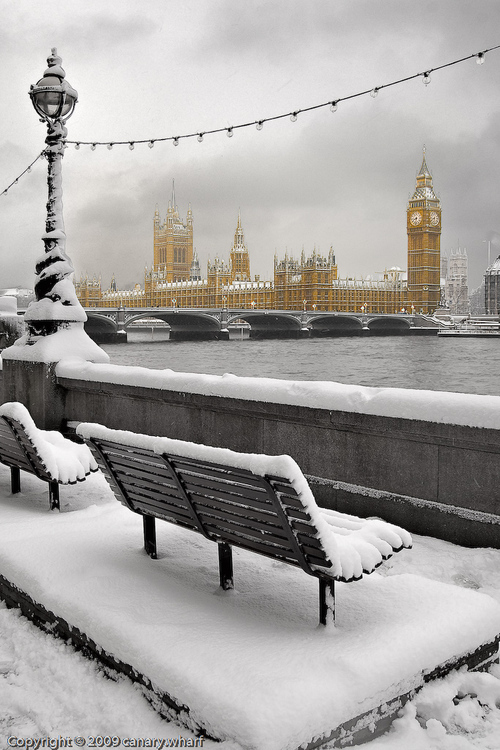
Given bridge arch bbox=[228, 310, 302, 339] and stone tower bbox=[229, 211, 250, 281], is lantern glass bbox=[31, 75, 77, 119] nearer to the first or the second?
bridge arch bbox=[228, 310, 302, 339]

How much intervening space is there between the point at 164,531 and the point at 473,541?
1646 millimetres

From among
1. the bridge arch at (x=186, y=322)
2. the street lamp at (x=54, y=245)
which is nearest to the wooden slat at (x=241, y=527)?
the street lamp at (x=54, y=245)

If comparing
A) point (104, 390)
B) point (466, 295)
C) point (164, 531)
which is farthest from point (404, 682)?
point (466, 295)

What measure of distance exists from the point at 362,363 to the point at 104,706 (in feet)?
111

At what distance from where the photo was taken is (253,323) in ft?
207

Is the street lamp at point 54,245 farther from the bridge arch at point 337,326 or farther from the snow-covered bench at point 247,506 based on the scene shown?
the bridge arch at point 337,326

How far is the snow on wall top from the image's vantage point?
12.8ft

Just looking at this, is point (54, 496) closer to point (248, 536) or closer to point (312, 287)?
point (248, 536)

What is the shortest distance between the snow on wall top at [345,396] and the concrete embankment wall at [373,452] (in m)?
0.04

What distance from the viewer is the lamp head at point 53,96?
781 centimetres

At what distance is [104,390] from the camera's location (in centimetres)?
686

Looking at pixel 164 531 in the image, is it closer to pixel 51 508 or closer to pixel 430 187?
pixel 51 508

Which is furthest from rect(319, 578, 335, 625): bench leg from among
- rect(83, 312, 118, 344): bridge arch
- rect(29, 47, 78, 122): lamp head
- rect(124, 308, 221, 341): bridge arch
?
rect(124, 308, 221, 341): bridge arch

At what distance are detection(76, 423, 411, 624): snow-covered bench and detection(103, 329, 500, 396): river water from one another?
879 inches
